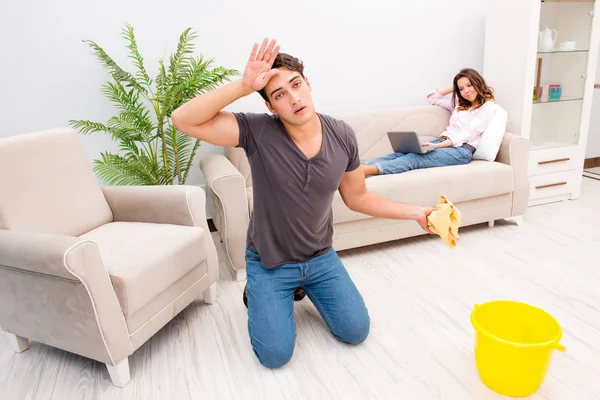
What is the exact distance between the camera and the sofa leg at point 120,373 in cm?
164

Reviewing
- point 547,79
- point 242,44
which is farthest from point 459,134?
point 242,44

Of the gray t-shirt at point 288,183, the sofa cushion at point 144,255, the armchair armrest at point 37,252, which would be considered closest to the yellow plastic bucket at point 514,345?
the gray t-shirt at point 288,183

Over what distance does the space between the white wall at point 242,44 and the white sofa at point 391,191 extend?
16.5 inches

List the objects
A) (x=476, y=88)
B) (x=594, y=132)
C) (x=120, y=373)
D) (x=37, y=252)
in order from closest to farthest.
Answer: (x=37, y=252) → (x=120, y=373) → (x=476, y=88) → (x=594, y=132)

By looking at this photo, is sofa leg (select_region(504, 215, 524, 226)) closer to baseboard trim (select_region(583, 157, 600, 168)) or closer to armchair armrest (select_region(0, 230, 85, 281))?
baseboard trim (select_region(583, 157, 600, 168))

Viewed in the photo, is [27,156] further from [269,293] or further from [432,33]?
[432,33]

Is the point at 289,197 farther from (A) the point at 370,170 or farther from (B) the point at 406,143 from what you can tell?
(B) the point at 406,143

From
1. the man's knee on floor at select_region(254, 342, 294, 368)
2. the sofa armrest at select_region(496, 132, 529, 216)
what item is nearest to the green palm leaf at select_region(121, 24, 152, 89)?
the man's knee on floor at select_region(254, 342, 294, 368)

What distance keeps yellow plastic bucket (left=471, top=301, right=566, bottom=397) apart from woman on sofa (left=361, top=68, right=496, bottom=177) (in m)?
1.36

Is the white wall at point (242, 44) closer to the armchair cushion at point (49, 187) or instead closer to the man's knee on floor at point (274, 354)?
the armchair cushion at point (49, 187)

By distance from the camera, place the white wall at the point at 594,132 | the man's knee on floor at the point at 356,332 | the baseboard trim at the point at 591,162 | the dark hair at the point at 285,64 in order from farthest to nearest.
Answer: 1. the baseboard trim at the point at 591,162
2. the white wall at the point at 594,132
3. the man's knee on floor at the point at 356,332
4. the dark hair at the point at 285,64

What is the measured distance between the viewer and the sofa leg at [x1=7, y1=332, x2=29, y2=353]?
6.22 ft

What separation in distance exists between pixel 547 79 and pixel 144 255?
3.18 metres

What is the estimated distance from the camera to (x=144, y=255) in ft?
5.74
